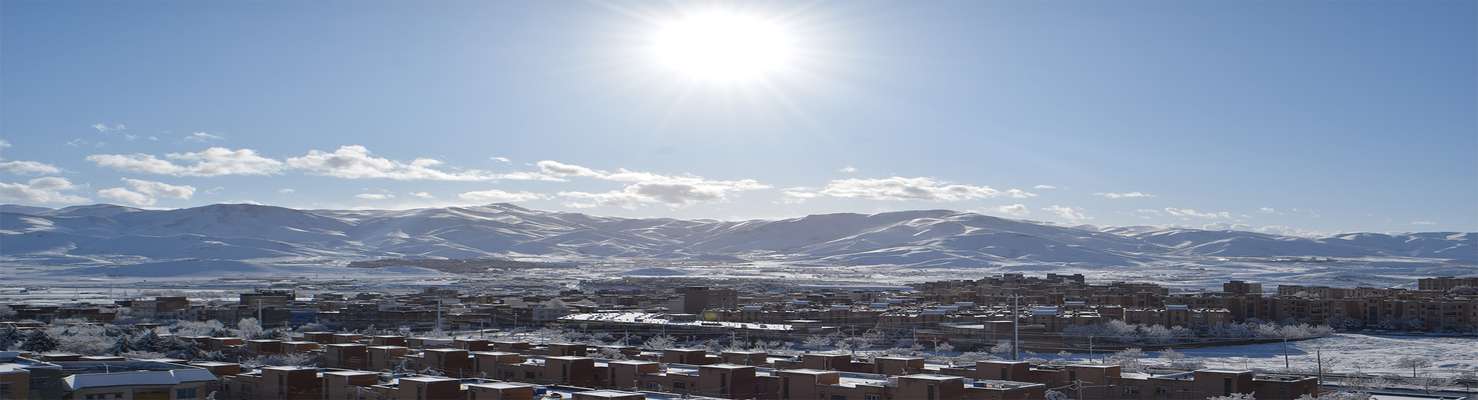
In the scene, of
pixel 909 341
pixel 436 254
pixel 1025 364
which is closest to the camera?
pixel 1025 364

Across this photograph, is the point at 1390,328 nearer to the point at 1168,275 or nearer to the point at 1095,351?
the point at 1095,351

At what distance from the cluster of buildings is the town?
44 mm

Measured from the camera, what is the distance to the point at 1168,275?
5837 inches

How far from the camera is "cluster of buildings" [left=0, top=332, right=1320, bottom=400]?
18734 mm

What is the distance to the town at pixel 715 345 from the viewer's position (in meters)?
22.6

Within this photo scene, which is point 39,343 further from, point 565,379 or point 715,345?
point 715,345

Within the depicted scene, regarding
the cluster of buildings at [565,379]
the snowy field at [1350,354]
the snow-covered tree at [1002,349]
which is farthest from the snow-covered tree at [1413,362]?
the cluster of buildings at [565,379]

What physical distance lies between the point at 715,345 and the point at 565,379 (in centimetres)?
2237

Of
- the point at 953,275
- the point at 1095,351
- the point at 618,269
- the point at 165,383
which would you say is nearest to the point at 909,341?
the point at 1095,351

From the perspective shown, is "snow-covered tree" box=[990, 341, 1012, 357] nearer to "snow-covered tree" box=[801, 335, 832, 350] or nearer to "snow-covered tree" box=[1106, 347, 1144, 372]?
"snow-covered tree" box=[1106, 347, 1144, 372]

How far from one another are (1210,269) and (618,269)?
75.0m

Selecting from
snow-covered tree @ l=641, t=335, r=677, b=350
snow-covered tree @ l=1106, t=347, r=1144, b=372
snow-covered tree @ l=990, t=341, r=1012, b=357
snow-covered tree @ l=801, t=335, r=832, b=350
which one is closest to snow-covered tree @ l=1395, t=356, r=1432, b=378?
snow-covered tree @ l=1106, t=347, r=1144, b=372

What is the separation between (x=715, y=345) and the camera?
48156 millimetres

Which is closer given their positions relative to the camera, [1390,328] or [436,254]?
[1390,328]
